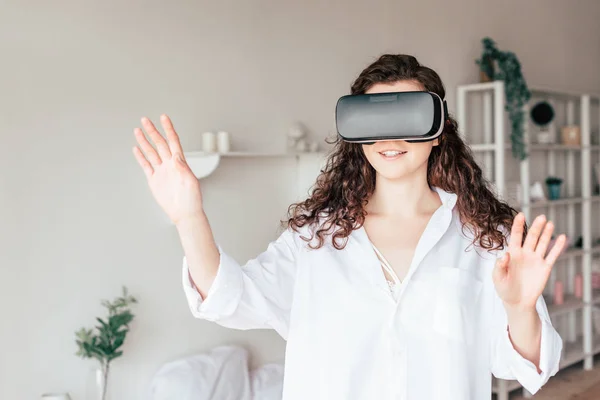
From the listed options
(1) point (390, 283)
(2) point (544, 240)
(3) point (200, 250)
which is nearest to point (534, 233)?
(2) point (544, 240)

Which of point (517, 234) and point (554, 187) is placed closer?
point (517, 234)

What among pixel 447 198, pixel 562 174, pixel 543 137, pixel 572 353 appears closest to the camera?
pixel 447 198

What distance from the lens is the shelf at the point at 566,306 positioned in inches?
173

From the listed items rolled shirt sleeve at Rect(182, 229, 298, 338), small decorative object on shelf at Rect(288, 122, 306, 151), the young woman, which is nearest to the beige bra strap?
the young woman

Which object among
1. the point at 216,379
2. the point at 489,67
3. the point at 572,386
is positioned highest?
the point at 489,67

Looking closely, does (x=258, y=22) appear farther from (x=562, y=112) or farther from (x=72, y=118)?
(x=562, y=112)

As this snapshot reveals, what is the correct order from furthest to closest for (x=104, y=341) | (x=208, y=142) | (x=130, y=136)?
(x=208, y=142) → (x=130, y=136) → (x=104, y=341)

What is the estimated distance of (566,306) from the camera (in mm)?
4496

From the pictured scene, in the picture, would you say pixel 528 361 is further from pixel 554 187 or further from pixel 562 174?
pixel 562 174

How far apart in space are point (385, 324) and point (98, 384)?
157 centimetres

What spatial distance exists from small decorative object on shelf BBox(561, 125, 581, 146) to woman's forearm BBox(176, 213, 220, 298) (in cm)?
400

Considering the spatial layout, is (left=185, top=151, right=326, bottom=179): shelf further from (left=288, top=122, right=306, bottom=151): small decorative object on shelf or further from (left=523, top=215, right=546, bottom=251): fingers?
(left=523, top=215, right=546, bottom=251): fingers

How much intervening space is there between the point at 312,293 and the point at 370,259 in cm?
14

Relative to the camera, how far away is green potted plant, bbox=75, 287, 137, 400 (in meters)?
2.52
